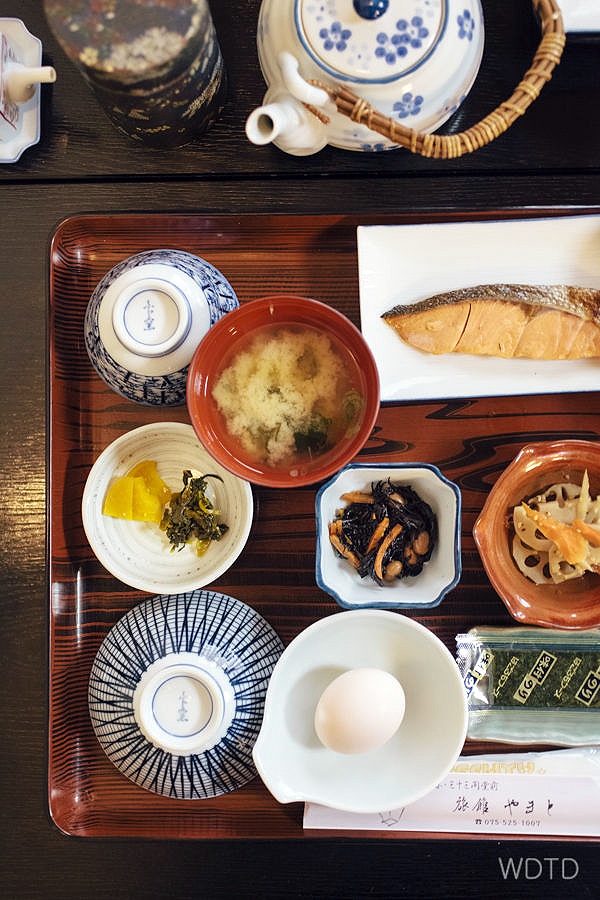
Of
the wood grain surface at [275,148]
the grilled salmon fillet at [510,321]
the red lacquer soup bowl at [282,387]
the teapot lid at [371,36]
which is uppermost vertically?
the teapot lid at [371,36]

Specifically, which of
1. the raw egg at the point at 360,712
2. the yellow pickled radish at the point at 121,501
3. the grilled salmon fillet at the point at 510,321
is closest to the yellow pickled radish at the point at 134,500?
the yellow pickled radish at the point at 121,501

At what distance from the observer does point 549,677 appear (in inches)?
49.3

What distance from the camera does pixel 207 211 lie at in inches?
51.6

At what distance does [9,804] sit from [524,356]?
129cm

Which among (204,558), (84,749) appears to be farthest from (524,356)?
(84,749)

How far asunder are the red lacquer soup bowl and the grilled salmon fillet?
0.51 ft

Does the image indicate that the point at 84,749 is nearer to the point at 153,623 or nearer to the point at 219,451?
the point at 153,623

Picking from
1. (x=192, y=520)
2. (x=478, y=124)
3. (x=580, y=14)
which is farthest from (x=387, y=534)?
(x=580, y=14)

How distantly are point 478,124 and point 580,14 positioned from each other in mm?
362

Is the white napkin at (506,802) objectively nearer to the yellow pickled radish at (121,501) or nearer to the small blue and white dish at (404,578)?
the small blue and white dish at (404,578)

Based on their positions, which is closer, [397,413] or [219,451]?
[219,451]

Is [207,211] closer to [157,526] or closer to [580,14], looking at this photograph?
[157,526]

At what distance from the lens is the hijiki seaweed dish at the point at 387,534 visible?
1.21 m

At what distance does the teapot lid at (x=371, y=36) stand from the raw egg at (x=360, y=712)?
0.97m
